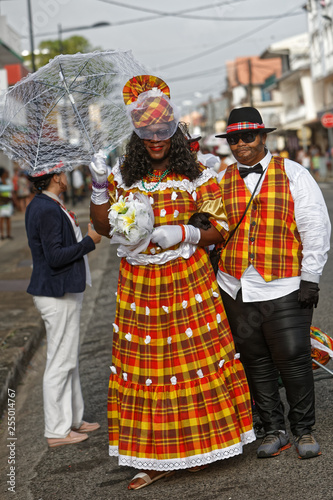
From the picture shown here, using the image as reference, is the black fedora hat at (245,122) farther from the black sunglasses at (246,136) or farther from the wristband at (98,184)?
the wristband at (98,184)

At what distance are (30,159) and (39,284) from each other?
797 millimetres

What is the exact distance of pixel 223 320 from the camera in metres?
3.94

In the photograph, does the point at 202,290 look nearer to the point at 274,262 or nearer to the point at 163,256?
the point at 163,256

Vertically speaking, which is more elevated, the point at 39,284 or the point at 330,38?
the point at 330,38

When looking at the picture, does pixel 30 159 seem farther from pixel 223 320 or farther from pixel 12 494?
pixel 12 494

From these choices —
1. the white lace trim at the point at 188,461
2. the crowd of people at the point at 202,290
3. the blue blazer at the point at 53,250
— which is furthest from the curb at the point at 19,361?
the white lace trim at the point at 188,461

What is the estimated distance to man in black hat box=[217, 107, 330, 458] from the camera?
3883mm

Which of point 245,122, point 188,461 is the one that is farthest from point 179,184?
point 188,461

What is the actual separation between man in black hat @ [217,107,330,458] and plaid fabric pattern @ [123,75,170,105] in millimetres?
448

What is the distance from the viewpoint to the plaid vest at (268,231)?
390 cm

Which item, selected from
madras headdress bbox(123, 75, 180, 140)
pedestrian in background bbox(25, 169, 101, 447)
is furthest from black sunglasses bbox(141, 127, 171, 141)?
pedestrian in background bbox(25, 169, 101, 447)

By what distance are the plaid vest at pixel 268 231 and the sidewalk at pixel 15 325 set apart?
264 centimetres

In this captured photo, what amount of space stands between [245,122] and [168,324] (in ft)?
3.87

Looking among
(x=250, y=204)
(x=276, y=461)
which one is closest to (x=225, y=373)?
(x=276, y=461)
